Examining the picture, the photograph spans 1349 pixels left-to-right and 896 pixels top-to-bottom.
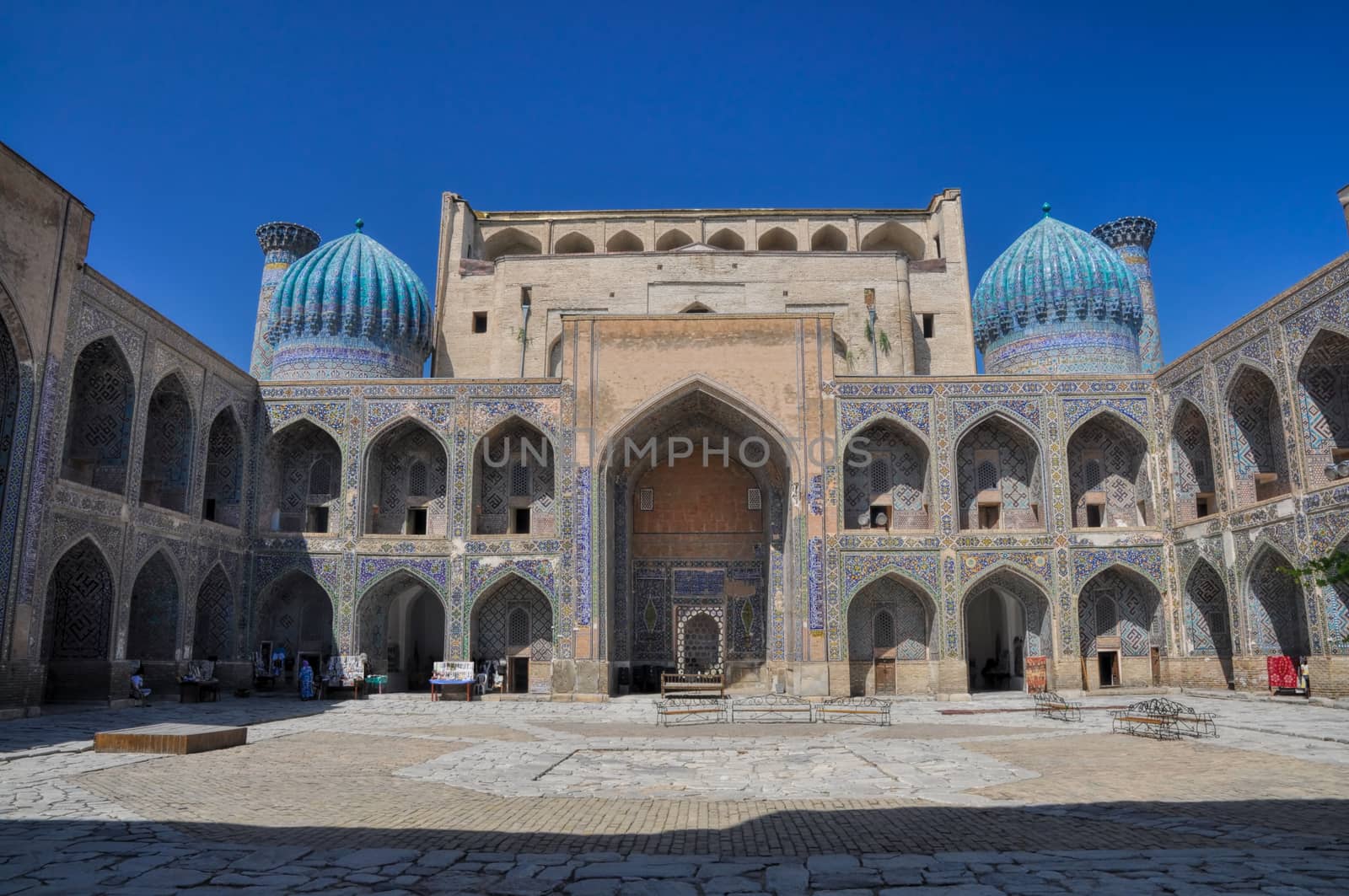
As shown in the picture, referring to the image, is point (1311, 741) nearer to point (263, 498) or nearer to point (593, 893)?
point (593, 893)

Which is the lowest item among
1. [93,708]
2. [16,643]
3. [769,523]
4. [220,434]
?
[93,708]

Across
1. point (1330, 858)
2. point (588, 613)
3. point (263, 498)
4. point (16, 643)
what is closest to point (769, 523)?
point (588, 613)

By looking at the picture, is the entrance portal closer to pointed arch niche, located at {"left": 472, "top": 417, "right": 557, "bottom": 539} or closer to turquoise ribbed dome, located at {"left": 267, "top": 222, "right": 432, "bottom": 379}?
pointed arch niche, located at {"left": 472, "top": 417, "right": 557, "bottom": 539}

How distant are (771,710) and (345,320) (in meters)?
13.4

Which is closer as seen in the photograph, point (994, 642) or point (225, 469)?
point (225, 469)

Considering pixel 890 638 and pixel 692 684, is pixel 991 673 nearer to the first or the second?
pixel 890 638

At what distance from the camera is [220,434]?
1972cm

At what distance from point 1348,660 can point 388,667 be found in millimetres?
16175

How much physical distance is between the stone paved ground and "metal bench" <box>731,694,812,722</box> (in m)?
2.38

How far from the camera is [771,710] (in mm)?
13734

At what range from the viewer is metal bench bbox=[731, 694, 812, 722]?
45.8ft

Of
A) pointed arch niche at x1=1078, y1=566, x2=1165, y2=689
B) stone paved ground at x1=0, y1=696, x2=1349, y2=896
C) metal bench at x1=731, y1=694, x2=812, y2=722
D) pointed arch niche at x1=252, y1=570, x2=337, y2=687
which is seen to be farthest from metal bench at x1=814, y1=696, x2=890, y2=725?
pointed arch niche at x1=252, y1=570, x2=337, y2=687

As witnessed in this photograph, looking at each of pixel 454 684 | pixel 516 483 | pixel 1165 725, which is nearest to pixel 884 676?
pixel 454 684

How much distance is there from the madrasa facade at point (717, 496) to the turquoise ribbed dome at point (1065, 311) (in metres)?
0.07
